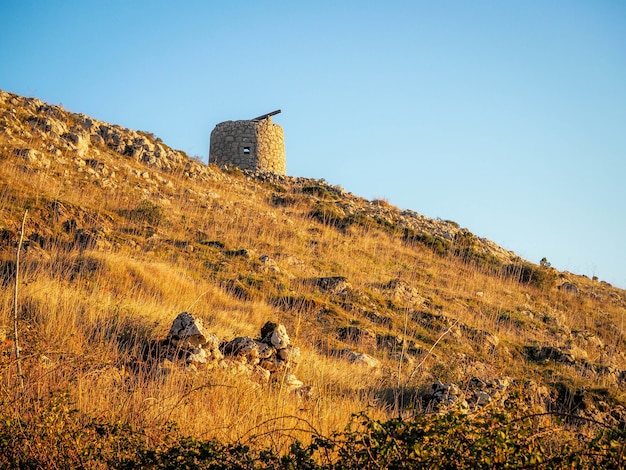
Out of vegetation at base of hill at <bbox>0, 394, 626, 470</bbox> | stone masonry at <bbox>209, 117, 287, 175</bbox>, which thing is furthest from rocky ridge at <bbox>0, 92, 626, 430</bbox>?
stone masonry at <bbox>209, 117, 287, 175</bbox>

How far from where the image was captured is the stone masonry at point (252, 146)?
28.3 metres

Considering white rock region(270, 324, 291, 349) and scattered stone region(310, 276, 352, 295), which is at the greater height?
scattered stone region(310, 276, 352, 295)

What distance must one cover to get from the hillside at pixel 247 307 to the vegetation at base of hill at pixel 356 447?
68 millimetres

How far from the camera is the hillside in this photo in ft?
14.4

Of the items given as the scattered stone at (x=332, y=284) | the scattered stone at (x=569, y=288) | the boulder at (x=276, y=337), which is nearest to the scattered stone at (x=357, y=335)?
the scattered stone at (x=332, y=284)

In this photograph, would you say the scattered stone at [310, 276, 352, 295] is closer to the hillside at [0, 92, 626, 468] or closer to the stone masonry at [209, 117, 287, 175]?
the hillside at [0, 92, 626, 468]

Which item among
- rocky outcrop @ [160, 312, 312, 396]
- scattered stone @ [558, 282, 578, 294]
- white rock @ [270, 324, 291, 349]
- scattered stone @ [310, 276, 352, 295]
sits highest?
scattered stone @ [558, 282, 578, 294]

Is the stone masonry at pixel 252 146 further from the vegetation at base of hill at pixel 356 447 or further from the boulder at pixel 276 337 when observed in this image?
the vegetation at base of hill at pixel 356 447

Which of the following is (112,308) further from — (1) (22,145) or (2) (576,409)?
(1) (22,145)

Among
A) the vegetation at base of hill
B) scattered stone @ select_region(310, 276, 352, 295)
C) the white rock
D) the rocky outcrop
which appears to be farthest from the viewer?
scattered stone @ select_region(310, 276, 352, 295)

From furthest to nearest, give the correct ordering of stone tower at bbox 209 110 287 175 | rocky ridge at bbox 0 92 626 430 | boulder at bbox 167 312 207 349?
stone tower at bbox 209 110 287 175 < rocky ridge at bbox 0 92 626 430 < boulder at bbox 167 312 207 349

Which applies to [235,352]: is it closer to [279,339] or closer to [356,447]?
[279,339]

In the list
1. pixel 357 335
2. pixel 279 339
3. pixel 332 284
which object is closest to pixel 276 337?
pixel 279 339

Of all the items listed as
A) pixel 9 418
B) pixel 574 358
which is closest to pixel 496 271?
pixel 574 358
